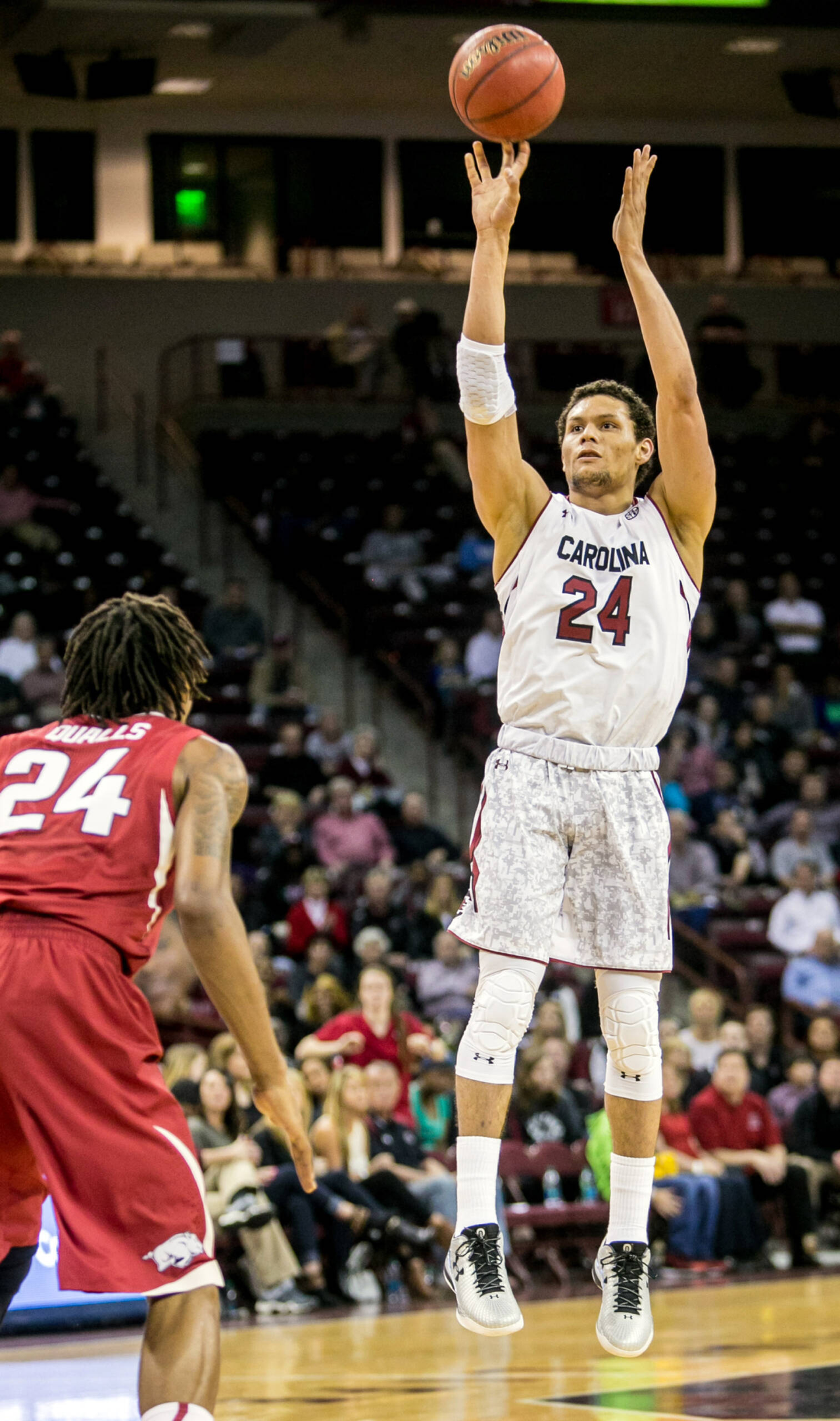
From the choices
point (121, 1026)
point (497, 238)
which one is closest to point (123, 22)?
point (497, 238)

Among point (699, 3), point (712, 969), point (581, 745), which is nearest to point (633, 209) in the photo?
point (581, 745)

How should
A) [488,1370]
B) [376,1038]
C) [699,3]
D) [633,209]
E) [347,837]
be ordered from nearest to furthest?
[633,209] < [488,1370] < [376,1038] < [347,837] < [699,3]

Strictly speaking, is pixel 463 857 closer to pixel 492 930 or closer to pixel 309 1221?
pixel 309 1221

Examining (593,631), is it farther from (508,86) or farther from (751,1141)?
(751,1141)

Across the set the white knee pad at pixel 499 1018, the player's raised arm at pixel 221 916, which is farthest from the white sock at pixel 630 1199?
the player's raised arm at pixel 221 916

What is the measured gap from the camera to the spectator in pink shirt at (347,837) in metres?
13.7

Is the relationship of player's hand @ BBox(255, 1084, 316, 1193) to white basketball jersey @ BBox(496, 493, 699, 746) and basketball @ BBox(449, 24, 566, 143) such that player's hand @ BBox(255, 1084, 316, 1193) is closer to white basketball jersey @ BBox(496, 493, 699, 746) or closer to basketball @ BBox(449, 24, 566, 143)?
white basketball jersey @ BBox(496, 493, 699, 746)

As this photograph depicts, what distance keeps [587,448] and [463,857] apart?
978 cm

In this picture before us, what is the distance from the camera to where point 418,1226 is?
1016cm

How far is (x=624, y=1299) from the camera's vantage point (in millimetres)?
4871

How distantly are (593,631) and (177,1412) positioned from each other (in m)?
2.24

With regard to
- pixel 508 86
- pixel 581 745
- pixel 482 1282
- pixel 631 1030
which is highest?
pixel 508 86

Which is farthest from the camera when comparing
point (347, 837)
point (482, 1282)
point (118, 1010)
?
point (347, 837)

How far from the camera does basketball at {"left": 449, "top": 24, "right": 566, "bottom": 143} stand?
5.08 meters
